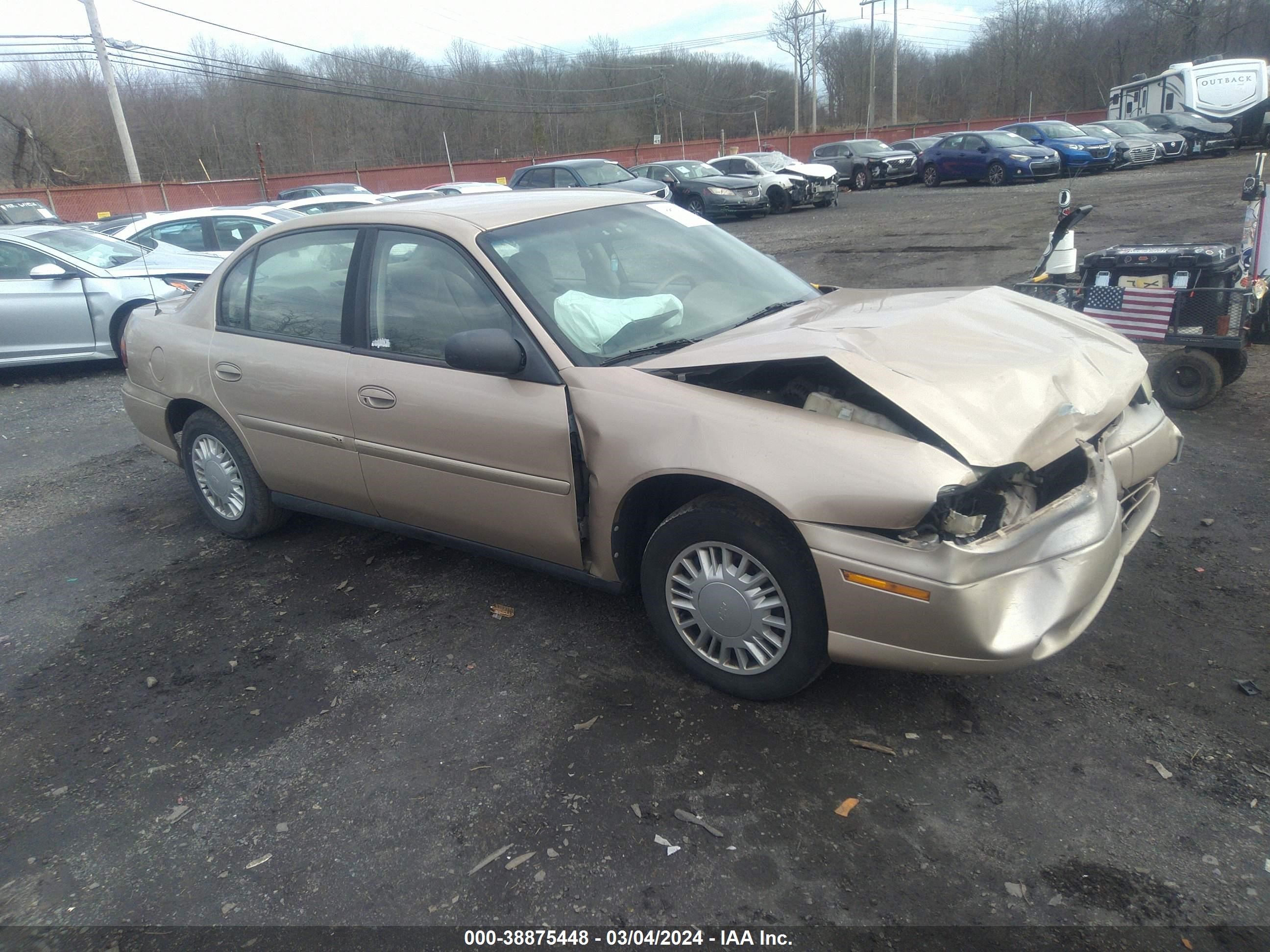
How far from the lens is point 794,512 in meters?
2.71

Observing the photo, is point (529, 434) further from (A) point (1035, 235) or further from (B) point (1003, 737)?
(A) point (1035, 235)

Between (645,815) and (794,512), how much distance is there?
3.34 ft

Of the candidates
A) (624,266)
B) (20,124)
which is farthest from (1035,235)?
(20,124)

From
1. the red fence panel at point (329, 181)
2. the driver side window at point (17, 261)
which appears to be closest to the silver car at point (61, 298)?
the driver side window at point (17, 261)

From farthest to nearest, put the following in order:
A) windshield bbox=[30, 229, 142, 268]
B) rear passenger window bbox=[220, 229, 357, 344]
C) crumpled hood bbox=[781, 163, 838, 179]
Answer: crumpled hood bbox=[781, 163, 838, 179]
windshield bbox=[30, 229, 142, 268]
rear passenger window bbox=[220, 229, 357, 344]

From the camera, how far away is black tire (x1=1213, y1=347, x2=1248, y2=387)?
577 cm

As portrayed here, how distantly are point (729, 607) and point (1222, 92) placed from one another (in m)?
35.4

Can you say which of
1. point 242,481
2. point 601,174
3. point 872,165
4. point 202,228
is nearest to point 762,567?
point 242,481

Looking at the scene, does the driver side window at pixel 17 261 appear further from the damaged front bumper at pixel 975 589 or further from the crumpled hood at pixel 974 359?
the damaged front bumper at pixel 975 589

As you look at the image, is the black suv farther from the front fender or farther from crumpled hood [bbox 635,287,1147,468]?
the front fender

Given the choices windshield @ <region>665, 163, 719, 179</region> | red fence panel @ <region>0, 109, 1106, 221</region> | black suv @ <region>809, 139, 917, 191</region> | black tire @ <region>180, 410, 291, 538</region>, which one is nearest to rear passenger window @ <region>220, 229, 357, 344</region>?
black tire @ <region>180, 410, 291, 538</region>

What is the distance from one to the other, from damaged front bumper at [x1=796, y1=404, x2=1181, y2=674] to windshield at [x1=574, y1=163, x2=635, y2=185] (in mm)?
16543

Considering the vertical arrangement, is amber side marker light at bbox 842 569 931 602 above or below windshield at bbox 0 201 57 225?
below

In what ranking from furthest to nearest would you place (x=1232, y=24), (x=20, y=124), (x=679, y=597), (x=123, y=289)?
(x=1232, y=24), (x=20, y=124), (x=123, y=289), (x=679, y=597)
